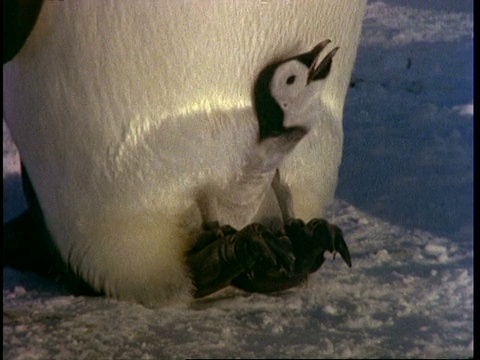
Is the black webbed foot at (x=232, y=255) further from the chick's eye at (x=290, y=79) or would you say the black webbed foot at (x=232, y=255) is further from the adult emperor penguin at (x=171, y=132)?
the chick's eye at (x=290, y=79)

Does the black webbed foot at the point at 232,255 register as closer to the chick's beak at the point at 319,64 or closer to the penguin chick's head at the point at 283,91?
the penguin chick's head at the point at 283,91

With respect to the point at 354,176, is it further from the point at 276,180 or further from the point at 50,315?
the point at 50,315

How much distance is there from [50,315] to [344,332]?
2.08ft

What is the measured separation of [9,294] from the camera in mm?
1630

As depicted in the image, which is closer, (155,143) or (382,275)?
(155,143)

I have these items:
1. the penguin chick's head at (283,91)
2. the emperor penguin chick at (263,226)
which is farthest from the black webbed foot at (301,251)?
the penguin chick's head at (283,91)

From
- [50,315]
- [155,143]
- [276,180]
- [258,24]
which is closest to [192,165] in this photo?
[155,143]

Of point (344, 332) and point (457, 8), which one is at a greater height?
point (457, 8)

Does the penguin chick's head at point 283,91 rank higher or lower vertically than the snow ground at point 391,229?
higher

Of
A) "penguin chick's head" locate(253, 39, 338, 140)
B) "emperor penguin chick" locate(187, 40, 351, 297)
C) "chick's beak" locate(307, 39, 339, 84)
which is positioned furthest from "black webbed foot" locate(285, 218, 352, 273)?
"chick's beak" locate(307, 39, 339, 84)

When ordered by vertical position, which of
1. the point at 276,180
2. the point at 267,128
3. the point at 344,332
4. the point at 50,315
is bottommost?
the point at 344,332

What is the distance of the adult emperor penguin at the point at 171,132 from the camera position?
159 cm

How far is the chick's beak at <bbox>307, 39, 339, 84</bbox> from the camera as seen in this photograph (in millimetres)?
1664

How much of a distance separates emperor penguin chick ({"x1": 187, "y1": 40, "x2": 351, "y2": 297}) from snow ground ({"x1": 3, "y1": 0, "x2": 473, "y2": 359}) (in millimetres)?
49
